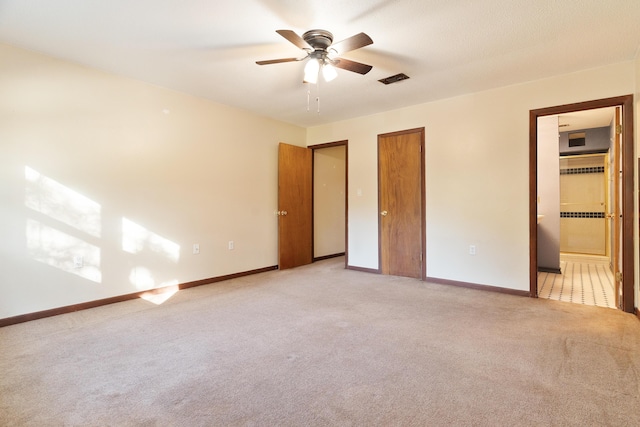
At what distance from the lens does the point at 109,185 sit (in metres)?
3.33

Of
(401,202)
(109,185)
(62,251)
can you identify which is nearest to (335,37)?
(401,202)

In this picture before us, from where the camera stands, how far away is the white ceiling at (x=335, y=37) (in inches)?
86.9

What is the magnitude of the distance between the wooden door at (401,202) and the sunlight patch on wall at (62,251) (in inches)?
143

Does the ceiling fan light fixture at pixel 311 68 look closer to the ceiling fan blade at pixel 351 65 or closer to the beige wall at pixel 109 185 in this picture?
the ceiling fan blade at pixel 351 65

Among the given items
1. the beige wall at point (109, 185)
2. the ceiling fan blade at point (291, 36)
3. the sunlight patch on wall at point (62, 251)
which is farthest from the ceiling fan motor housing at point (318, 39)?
the sunlight patch on wall at point (62, 251)

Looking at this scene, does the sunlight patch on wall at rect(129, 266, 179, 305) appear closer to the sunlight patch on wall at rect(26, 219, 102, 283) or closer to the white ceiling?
the sunlight patch on wall at rect(26, 219, 102, 283)

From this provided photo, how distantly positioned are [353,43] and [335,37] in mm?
422

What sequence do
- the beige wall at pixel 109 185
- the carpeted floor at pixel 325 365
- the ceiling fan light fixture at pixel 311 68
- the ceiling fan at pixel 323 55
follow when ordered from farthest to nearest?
the beige wall at pixel 109 185
the ceiling fan light fixture at pixel 311 68
the ceiling fan at pixel 323 55
the carpeted floor at pixel 325 365

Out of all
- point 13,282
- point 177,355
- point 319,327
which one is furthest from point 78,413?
point 13,282

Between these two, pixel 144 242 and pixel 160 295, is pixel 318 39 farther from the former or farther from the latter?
pixel 160 295

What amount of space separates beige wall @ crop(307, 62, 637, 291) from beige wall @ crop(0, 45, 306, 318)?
2580 mm

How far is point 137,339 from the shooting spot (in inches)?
96.9

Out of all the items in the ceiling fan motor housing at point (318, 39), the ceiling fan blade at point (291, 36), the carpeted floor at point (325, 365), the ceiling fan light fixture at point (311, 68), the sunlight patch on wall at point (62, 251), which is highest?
the ceiling fan motor housing at point (318, 39)

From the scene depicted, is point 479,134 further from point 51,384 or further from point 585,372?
point 51,384
